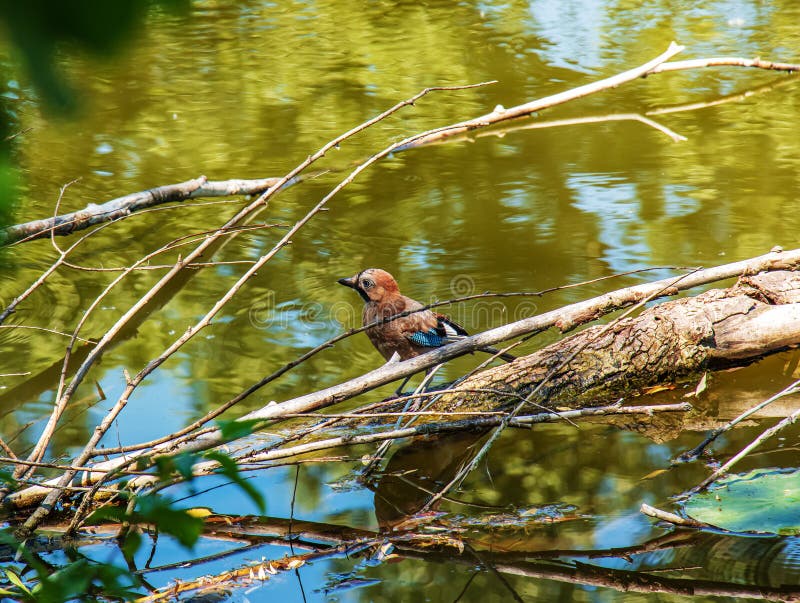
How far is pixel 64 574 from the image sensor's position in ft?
7.08

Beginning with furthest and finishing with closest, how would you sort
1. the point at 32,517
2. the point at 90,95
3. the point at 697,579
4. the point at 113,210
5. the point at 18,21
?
the point at 113,210 → the point at 32,517 → the point at 697,579 → the point at 90,95 → the point at 18,21

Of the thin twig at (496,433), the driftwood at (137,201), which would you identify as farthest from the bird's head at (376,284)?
the thin twig at (496,433)

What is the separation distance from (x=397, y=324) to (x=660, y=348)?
5.23ft

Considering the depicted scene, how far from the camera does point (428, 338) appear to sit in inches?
202

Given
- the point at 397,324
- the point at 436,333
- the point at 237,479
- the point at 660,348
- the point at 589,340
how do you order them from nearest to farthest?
the point at 237,479
the point at 589,340
the point at 660,348
the point at 397,324
the point at 436,333

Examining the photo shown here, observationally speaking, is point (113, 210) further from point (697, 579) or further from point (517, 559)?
point (697, 579)

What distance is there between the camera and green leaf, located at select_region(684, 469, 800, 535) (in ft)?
10.2

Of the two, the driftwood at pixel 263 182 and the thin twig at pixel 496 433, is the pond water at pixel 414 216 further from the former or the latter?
the driftwood at pixel 263 182

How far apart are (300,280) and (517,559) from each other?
3.73m

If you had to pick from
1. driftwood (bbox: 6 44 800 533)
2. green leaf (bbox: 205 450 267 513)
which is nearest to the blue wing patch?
driftwood (bbox: 6 44 800 533)

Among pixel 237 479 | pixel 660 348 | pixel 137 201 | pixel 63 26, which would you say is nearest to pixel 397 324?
pixel 660 348

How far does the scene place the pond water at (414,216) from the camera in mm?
3277

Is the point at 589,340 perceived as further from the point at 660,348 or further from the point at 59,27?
the point at 59,27

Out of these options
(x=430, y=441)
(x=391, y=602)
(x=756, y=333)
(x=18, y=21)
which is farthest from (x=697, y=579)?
(x=18, y=21)
